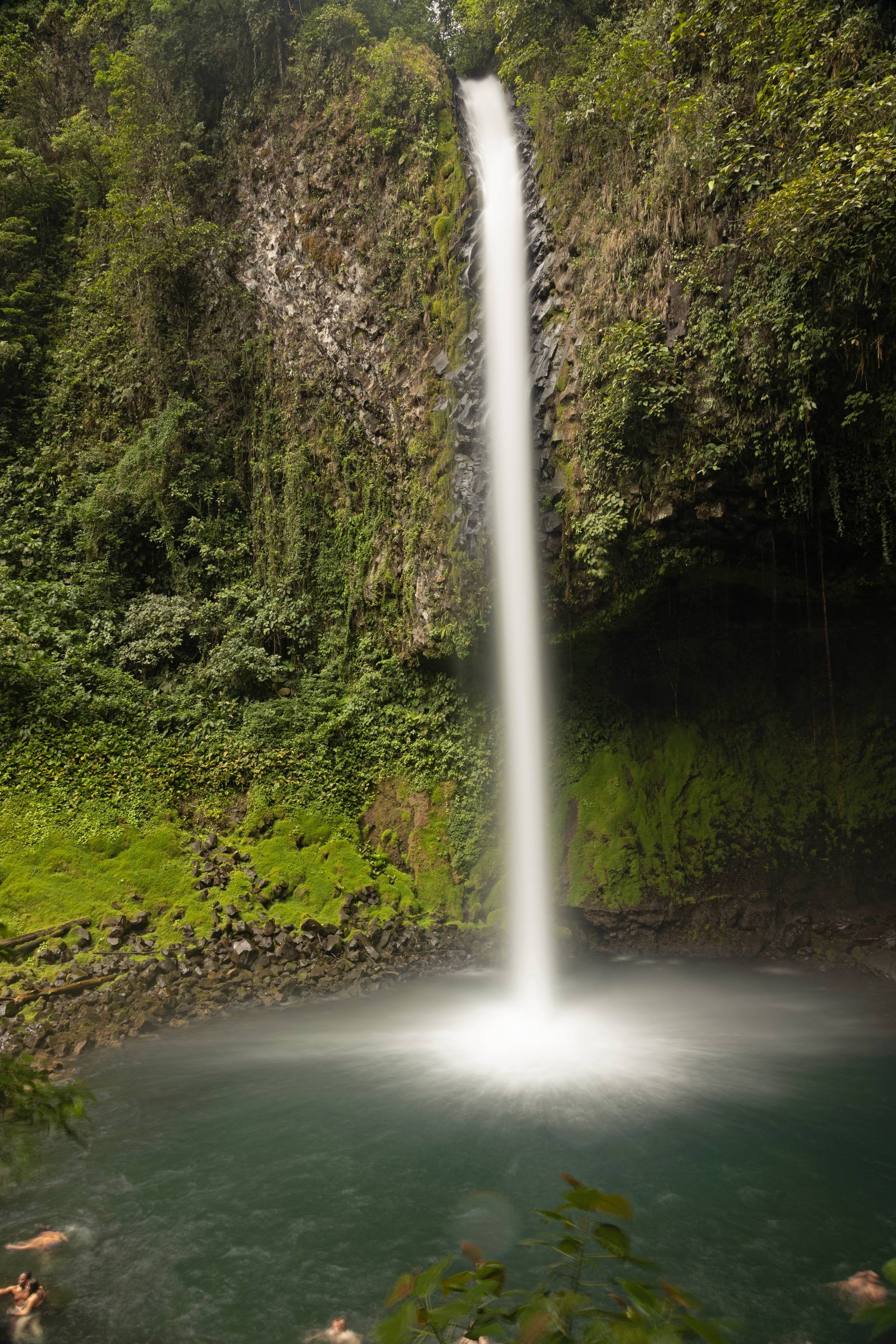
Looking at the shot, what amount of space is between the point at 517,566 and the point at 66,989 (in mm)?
7566

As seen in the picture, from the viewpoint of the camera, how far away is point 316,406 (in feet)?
46.7

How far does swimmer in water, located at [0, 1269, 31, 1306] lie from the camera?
12.7 ft

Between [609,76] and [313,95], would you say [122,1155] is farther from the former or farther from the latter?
[313,95]

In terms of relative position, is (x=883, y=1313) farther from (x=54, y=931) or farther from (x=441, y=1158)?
(x=54, y=931)

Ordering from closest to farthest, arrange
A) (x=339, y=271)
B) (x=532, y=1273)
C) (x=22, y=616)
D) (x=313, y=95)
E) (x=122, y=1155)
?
(x=532, y=1273) → (x=122, y=1155) → (x=22, y=616) → (x=339, y=271) → (x=313, y=95)

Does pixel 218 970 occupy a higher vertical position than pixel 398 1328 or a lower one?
lower

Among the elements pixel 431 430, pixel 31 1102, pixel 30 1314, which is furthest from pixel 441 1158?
pixel 431 430

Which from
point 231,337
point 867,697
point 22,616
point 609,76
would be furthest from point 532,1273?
point 231,337

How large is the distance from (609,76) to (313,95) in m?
7.04

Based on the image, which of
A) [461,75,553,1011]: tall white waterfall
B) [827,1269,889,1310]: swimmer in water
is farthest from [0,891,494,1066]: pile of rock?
[827,1269,889,1310]: swimmer in water

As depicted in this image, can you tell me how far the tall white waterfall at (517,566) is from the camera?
10.8m

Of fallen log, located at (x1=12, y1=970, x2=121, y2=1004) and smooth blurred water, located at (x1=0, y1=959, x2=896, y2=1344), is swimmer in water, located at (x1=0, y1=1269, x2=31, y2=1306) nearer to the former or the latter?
smooth blurred water, located at (x1=0, y1=959, x2=896, y2=1344)

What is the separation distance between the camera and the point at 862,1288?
158 inches

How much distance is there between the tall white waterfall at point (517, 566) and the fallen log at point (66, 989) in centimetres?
502
